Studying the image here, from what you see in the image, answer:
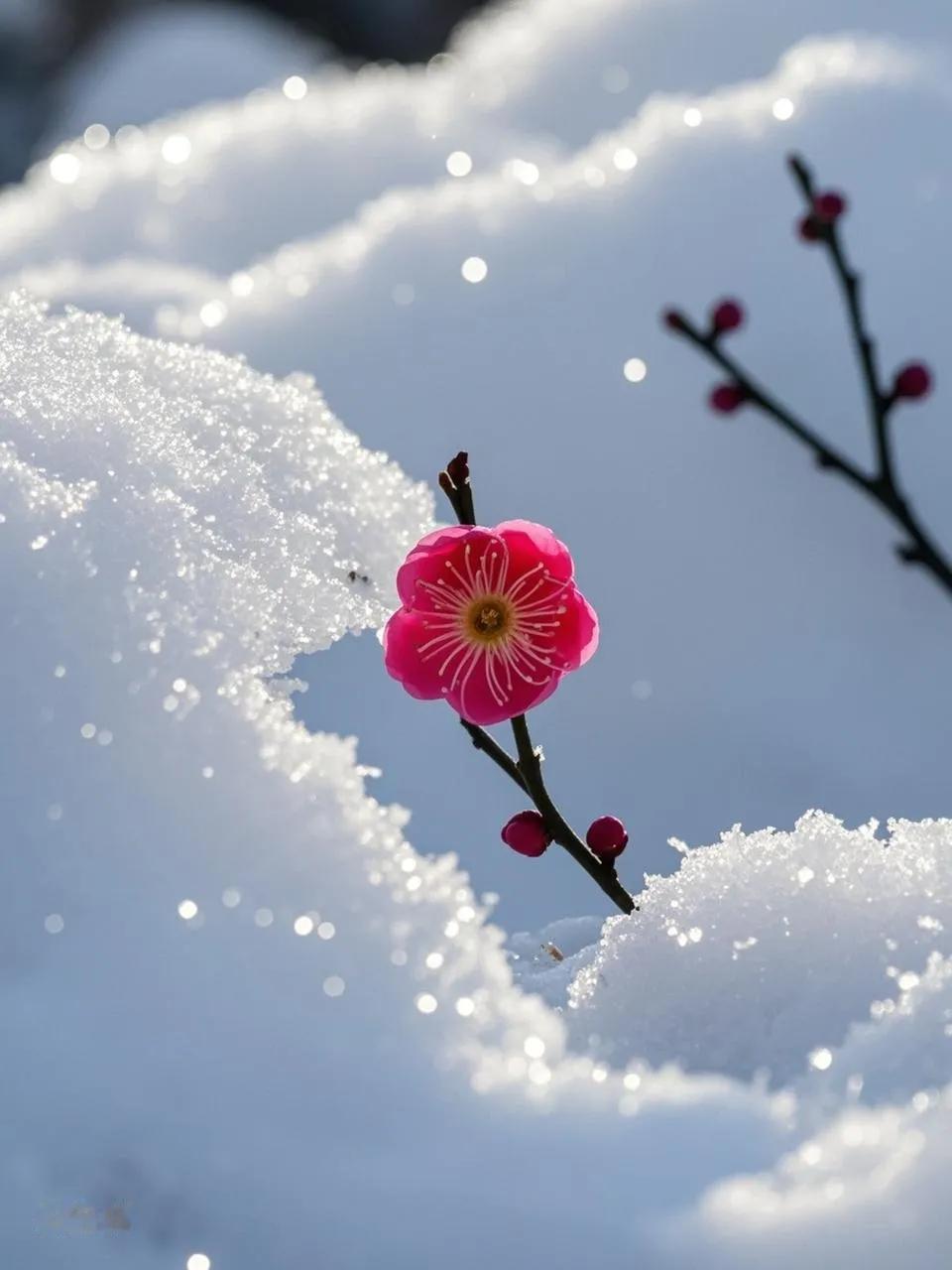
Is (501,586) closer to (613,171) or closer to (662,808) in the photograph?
(662,808)

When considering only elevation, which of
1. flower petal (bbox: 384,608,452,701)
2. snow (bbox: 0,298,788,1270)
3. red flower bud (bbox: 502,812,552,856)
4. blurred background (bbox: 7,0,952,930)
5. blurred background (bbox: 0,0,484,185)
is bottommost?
snow (bbox: 0,298,788,1270)

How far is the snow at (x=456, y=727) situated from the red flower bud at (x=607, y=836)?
0.06 m

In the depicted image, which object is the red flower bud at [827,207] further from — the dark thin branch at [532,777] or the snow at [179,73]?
the snow at [179,73]

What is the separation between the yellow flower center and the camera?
775 millimetres

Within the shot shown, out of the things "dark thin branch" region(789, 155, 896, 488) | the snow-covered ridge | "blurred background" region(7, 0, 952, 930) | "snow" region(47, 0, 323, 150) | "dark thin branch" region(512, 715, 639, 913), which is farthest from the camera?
"snow" region(47, 0, 323, 150)

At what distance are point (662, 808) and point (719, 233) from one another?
54 cm

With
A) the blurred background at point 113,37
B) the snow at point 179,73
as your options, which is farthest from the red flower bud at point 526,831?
the blurred background at point 113,37

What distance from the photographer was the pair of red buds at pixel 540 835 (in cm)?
76

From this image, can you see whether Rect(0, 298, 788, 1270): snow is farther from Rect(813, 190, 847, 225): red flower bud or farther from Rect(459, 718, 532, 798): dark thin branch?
Rect(813, 190, 847, 225): red flower bud

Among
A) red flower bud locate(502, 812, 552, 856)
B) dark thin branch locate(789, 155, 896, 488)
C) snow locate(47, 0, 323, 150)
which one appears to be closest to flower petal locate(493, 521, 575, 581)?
red flower bud locate(502, 812, 552, 856)

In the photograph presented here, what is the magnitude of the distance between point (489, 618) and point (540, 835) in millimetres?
120

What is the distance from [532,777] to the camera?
744 mm

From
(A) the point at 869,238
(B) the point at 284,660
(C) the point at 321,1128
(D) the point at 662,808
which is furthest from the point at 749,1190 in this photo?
(A) the point at 869,238

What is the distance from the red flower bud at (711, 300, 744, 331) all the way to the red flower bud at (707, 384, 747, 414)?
2cm
